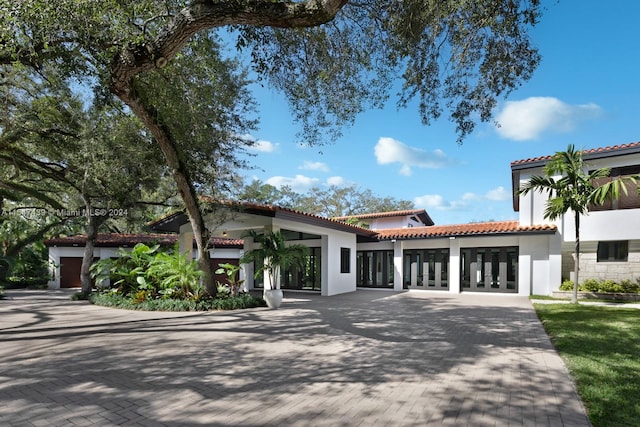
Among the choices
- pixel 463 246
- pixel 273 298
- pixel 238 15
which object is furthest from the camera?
pixel 463 246

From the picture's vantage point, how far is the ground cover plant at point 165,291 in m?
12.0

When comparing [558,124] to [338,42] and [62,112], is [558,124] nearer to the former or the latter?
[338,42]

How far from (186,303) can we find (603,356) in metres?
10.8

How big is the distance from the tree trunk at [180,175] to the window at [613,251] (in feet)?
52.8

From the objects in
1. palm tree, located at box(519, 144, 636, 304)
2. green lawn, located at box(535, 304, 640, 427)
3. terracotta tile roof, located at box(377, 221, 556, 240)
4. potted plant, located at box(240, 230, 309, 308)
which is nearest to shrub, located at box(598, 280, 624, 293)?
palm tree, located at box(519, 144, 636, 304)

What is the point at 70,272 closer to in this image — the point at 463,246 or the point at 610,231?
the point at 463,246

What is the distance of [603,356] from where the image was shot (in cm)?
619

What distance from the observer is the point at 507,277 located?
1912cm

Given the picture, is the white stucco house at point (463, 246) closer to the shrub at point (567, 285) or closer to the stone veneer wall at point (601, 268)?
the stone veneer wall at point (601, 268)

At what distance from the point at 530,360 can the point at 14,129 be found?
16469 millimetres

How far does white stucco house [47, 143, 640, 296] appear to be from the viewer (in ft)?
49.0

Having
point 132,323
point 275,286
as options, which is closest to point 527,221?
point 275,286

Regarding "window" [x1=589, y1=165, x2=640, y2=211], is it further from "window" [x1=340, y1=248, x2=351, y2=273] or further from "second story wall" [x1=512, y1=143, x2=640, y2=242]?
"window" [x1=340, y1=248, x2=351, y2=273]

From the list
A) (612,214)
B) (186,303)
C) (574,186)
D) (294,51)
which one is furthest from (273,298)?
(612,214)
